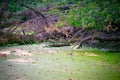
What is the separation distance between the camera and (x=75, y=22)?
4.98 metres

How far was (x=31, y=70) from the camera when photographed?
457 cm

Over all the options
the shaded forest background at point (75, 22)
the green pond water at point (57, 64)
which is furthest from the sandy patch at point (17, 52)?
the shaded forest background at point (75, 22)

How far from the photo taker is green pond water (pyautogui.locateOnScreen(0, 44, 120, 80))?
13.9 feet

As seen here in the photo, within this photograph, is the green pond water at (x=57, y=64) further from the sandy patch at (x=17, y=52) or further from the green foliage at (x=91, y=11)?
the green foliage at (x=91, y=11)

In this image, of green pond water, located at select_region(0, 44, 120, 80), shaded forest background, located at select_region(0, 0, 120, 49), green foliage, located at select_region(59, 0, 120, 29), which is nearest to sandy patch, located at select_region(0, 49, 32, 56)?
green pond water, located at select_region(0, 44, 120, 80)

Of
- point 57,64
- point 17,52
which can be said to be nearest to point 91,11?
point 57,64

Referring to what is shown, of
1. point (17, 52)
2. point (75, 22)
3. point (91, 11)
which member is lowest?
point (17, 52)

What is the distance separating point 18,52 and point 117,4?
286 centimetres

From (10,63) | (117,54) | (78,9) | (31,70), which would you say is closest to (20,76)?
(31,70)

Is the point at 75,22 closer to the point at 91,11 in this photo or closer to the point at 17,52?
the point at 91,11

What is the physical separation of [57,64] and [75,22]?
0.83m

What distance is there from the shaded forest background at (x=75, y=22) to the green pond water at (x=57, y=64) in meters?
0.38

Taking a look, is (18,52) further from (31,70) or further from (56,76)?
(56,76)

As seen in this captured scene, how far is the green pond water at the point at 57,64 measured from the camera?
4245 mm
